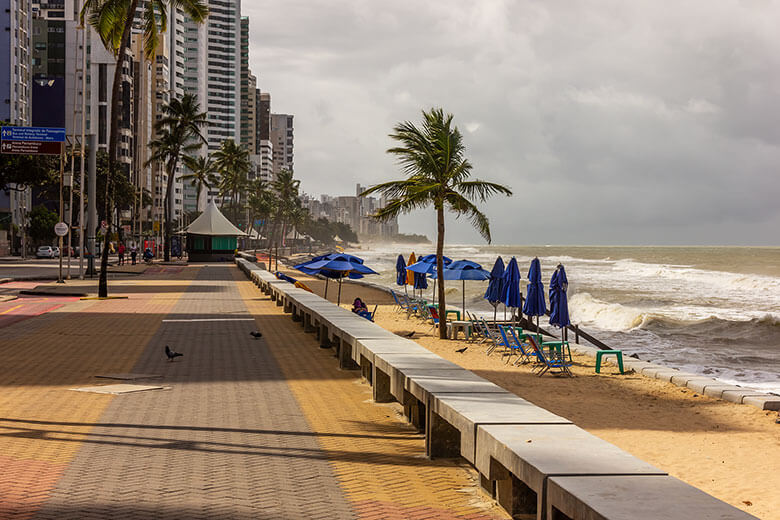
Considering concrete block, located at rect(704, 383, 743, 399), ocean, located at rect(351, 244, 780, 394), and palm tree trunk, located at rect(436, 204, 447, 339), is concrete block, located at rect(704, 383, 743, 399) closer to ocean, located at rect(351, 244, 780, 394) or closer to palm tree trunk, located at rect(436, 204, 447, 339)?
ocean, located at rect(351, 244, 780, 394)

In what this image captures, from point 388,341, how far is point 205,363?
3.60 m

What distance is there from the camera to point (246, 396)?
11.0m

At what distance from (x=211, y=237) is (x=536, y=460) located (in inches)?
2849

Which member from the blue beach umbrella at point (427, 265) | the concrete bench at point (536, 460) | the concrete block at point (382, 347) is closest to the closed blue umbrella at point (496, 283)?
the blue beach umbrella at point (427, 265)

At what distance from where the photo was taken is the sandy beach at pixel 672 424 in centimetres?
877

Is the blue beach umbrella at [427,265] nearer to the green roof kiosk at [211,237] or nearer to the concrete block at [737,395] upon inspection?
the concrete block at [737,395]

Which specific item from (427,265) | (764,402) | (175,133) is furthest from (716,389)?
(175,133)

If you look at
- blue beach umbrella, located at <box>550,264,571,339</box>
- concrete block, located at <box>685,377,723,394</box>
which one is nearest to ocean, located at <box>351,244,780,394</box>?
concrete block, located at <box>685,377,723,394</box>

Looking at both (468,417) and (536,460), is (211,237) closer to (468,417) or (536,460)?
(468,417)

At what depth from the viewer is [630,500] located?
4.67 metres

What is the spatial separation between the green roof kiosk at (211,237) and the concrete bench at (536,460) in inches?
2709

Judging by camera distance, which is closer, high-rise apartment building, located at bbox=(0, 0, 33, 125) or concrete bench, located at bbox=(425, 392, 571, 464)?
concrete bench, located at bbox=(425, 392, 571, 464)

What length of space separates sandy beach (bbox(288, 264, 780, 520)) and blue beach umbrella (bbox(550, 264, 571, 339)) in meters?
0.96

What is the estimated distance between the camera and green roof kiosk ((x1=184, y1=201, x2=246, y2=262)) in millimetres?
73688
